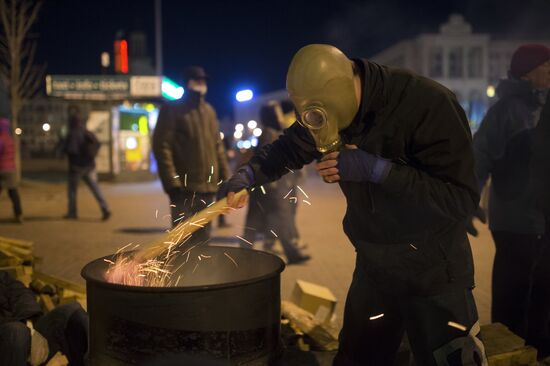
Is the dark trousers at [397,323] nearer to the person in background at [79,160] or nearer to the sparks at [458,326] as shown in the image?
the sparks at [458,326]

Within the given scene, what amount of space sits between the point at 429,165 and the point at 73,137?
994 cm

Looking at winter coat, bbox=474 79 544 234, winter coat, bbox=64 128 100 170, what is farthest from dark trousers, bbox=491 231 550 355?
winter coat, bbox=64 128 100 170

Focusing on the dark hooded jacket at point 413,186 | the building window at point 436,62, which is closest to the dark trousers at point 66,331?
the dark hooded jacket at point 413,186

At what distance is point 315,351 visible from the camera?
3791 millimetres

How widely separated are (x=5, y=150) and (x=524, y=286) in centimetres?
862

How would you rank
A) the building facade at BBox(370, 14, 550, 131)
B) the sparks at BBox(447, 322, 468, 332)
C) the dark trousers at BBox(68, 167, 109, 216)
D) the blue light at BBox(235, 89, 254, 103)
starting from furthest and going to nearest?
the building facade at BBox(370, 14, 550, 131) → the blue light at BBox(235, 89, 254, 103) → the dark trousers at BBox(68, 167, 109, 216) → the sparks at BBox(447, 322, 468, 332)

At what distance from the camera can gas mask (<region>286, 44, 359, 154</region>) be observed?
223cm

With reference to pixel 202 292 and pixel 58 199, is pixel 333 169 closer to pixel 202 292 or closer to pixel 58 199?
pixel 202 292

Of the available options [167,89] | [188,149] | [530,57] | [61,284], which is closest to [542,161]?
[530,57]

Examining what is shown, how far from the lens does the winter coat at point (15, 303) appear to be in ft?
11.0

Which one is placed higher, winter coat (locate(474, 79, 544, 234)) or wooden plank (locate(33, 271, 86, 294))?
winter coat (locate(474, 79, 544, 234))

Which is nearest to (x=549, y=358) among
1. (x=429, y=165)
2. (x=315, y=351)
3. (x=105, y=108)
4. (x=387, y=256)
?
(x=315, y=351)

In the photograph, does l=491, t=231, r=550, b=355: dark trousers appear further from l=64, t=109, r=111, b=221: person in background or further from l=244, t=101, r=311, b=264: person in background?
l=64, t=109, r=111, b=221: person in background

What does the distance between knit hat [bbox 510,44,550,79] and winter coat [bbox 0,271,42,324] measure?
3460 millimetres
